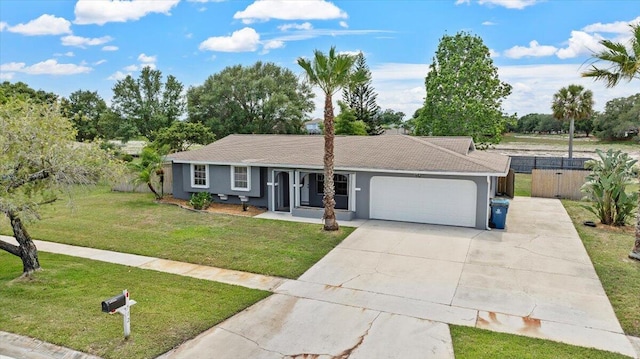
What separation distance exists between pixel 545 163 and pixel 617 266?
Result: 2226 cm

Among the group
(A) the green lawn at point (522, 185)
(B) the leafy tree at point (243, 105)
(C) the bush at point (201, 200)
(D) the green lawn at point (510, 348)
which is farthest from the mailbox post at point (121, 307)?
(B) the leafy tree at point (243, 105)

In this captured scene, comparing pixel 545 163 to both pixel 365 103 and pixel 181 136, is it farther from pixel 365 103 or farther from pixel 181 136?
pixel 181 136

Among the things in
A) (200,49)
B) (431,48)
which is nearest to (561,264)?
(431,48)

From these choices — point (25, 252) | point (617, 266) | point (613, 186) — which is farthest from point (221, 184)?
point (613, 186)

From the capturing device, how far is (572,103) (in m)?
31.8

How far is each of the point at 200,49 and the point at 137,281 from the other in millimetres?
27425

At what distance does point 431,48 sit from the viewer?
105 feet

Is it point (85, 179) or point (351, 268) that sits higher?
point (85, 179)

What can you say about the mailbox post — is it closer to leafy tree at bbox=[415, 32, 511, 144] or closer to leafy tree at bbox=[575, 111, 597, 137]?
leafy tree at bbox=[415, 32, 511, 144]

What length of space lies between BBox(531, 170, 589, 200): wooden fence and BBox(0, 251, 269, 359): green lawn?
16.9 m

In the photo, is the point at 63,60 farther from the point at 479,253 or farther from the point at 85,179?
the point at 479,253

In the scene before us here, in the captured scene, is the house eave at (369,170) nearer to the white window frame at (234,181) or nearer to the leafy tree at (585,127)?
the white window frame at (234,181)

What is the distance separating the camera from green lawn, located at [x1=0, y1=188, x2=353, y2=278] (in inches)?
425

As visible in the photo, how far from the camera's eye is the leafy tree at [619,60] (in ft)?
32.8
